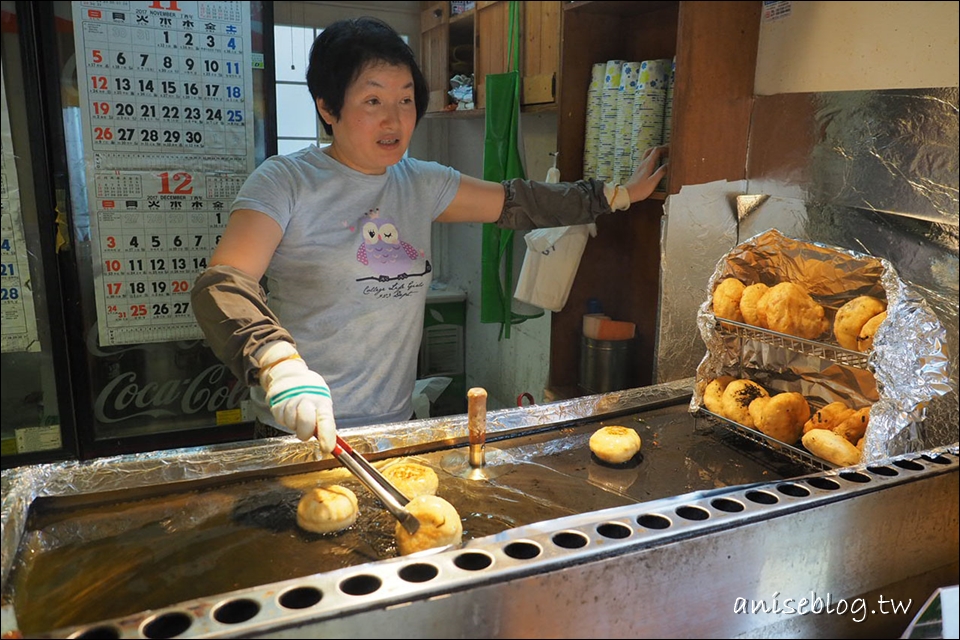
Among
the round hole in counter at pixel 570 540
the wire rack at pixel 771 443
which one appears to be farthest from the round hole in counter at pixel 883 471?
the round hole in counter at pixel 570 540

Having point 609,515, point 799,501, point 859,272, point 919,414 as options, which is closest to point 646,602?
point 609,515

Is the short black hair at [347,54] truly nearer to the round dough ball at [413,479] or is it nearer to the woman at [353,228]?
the woman at [353,228]

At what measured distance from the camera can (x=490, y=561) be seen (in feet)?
2.65

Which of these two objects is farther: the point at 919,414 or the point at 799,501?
the point at 919,414

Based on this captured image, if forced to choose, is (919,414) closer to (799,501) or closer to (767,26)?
(799,501)

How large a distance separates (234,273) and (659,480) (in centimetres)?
85

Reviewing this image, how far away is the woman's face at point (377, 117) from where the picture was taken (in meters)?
1.52

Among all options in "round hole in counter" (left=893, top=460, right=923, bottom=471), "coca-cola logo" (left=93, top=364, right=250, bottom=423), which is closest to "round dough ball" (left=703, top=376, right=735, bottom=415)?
"round hole in counter" (left=893, top=460, right=923, bottom=471)

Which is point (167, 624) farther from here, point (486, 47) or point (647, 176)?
point (486, 47)

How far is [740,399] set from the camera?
1.41 m

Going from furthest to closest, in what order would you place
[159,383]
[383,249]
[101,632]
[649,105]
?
[159,383], [649,105], [383,249], [101,632]

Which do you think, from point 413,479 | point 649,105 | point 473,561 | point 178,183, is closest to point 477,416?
point 413,479

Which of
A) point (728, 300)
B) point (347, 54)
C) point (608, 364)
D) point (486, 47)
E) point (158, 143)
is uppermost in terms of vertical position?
point (486, 47)

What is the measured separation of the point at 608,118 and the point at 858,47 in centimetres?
71
